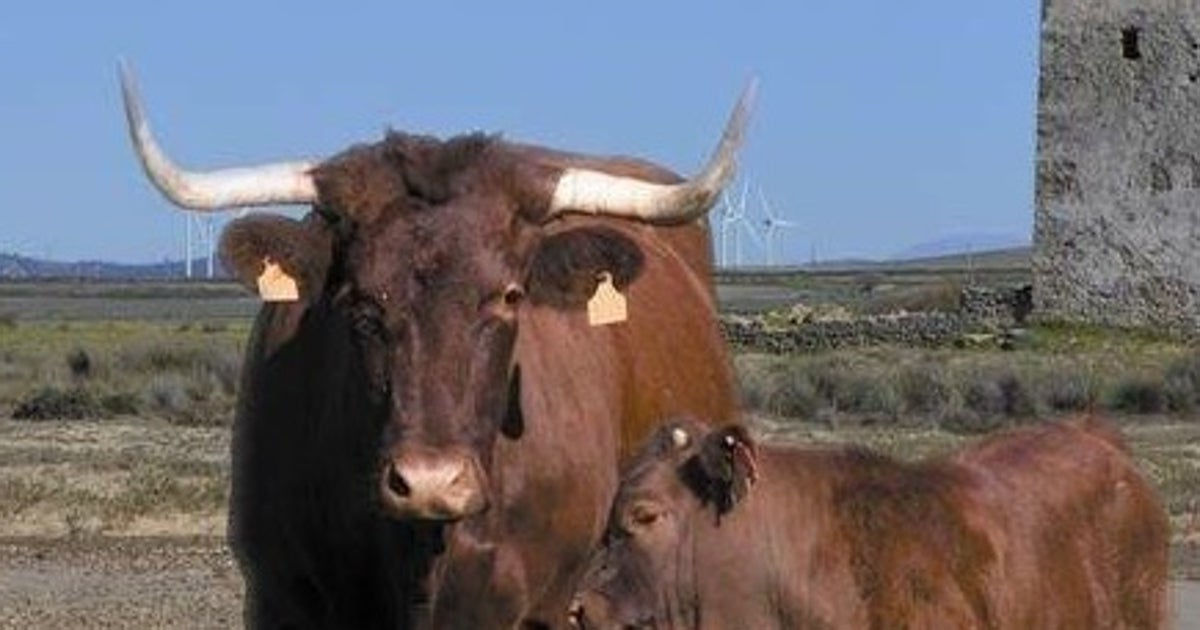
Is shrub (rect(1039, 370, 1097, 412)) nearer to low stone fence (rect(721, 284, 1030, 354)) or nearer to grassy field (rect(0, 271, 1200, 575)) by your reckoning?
grassy field (rect(0, 271, 1200, 575))

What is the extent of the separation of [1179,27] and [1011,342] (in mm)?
5657

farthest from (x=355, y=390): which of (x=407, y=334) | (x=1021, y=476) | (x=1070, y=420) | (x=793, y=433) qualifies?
(x=793, y=433)

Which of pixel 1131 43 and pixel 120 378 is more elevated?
pixel 1131 43

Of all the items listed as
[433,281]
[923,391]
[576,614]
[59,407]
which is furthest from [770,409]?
[433,281]

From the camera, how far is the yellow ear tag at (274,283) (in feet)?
27.3

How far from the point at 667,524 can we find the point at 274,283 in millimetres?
1266

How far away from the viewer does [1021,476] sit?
917 cm

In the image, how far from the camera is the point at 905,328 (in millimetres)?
47375

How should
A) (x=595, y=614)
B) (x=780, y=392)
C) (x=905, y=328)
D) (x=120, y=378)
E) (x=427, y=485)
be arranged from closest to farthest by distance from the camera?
(x=427, y=485)
(x=595, y=614)
(x=780, y=392)
(x=905, y=328)
(x=120, y=378)

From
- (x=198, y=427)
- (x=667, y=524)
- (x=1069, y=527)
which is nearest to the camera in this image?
(x=667, y=524)

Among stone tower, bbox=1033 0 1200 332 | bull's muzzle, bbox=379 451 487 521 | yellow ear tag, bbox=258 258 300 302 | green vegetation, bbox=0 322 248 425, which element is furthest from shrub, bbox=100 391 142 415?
bull's muzzle, bbox=379 451 487 521

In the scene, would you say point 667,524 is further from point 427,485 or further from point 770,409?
point 770,409

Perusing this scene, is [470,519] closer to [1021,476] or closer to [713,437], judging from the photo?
[713,437]

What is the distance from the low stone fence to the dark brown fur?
37.8 metres
